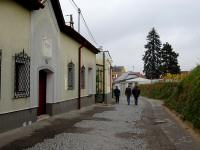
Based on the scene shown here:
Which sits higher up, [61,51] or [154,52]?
[154,52]

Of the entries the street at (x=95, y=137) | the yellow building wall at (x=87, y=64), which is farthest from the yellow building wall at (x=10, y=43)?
the yellow building wall at (x=87, y=64)

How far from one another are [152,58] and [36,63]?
261 feet

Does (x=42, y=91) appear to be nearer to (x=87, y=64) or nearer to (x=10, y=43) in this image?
(x=10, y=43)

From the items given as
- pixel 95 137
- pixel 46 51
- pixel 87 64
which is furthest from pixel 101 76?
pixel 95 137

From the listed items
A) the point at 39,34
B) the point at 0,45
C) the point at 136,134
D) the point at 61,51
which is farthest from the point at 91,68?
the point at 0,45

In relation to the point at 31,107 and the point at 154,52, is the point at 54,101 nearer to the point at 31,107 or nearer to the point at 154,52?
the point at 31,107

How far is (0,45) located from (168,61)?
83.3m

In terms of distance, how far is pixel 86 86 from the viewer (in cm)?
2797

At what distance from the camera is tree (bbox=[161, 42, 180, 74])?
92438 millimetres

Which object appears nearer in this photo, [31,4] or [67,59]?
[31,4]

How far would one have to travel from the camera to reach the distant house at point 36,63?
1354 centimetres

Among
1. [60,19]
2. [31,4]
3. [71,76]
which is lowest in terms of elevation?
[71,76]

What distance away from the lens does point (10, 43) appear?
13.7m

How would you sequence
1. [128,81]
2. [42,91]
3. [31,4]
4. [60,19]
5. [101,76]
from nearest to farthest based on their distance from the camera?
1. [31,4]
2. [42,91]
3. [60,19]
4. [101,76]
5. [128,81]
